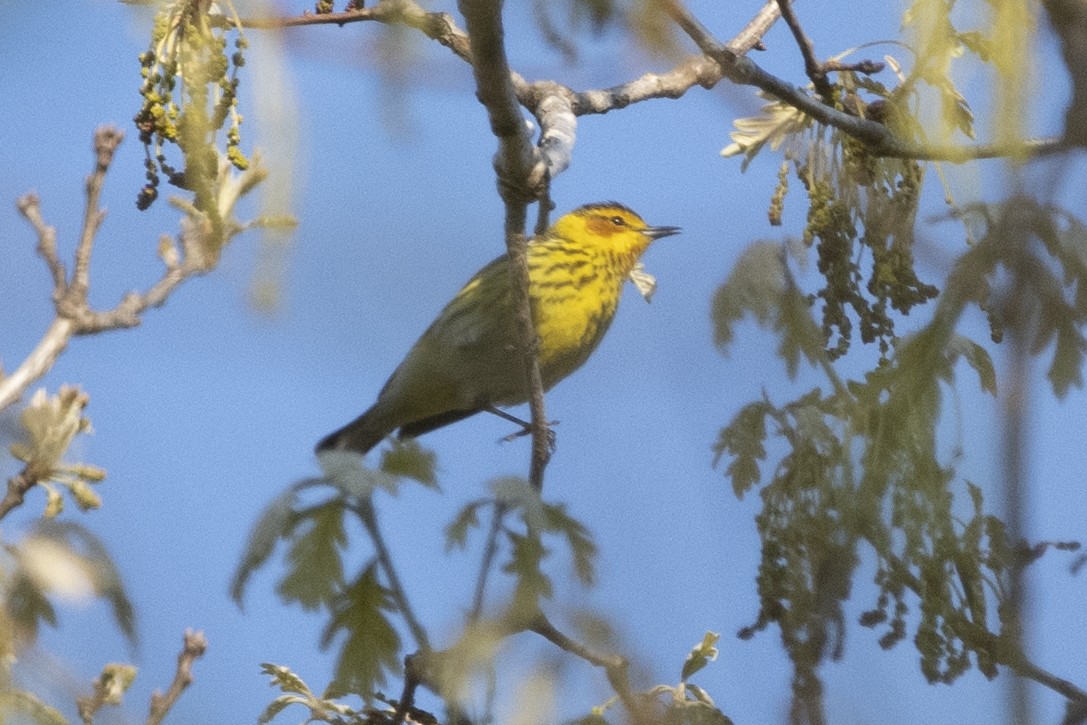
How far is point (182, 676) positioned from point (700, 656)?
129 centimetres

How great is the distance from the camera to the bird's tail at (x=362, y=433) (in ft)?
17.1

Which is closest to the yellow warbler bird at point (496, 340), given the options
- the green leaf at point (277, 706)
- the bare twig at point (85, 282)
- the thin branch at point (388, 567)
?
the bare twig at point (85, 282)

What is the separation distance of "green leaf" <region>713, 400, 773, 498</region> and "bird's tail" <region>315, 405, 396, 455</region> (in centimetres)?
301

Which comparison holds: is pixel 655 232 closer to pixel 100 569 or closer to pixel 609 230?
pixel 609 230

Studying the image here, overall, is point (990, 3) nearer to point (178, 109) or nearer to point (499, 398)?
point (178, 109)

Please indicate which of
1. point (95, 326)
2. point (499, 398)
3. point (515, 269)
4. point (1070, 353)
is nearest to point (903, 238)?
point (515, 269)

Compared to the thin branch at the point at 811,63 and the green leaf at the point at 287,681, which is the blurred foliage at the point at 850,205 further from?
the green leaf at the point at 287,681

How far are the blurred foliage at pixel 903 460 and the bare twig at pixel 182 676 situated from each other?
144 centimetres

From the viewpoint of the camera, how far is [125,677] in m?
2.29

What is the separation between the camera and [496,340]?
490 centimetres

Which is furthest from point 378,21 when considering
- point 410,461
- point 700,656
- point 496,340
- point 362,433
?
point 362,433

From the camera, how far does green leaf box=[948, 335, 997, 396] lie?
1.29m

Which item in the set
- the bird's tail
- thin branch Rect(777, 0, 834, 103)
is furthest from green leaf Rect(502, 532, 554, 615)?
the bird's tail

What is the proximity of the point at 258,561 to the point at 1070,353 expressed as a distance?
102 cm
